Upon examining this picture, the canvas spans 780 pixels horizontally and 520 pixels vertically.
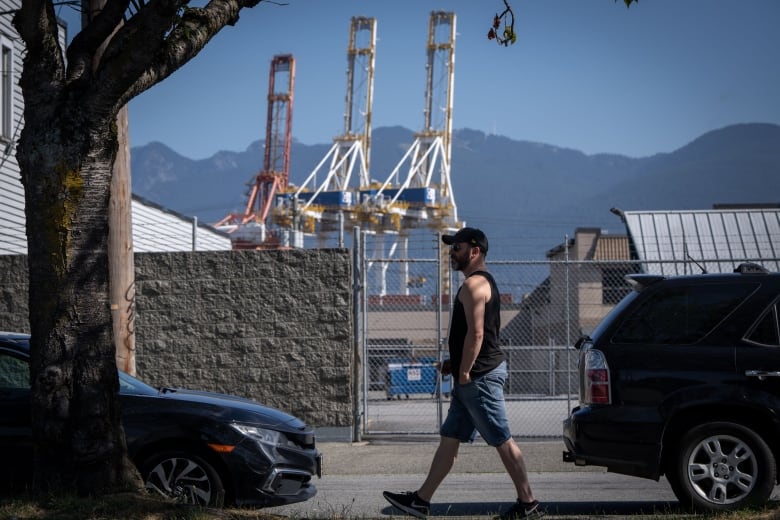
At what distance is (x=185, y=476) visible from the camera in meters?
7.38

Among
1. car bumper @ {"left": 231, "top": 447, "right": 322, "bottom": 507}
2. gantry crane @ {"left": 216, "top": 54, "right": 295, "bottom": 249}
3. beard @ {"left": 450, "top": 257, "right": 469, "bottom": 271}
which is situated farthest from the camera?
gantry crane @ {"left": 216, "top": 54, "right": 295, "bottom": 249}

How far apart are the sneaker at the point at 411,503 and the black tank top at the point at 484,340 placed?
862 mm

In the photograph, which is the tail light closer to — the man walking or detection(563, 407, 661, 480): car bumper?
detection(563, 407, 661, 480): car bumper

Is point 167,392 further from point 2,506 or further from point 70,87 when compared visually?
point 70,87

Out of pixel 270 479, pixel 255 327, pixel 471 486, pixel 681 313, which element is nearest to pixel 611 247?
pixel 255 327

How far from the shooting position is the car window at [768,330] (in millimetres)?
7418

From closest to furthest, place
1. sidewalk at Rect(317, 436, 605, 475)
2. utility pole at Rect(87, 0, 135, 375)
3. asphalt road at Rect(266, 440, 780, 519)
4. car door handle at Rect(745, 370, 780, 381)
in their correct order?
car door handle at Rect(745, 370, 780, 381)
asphalt road at Rect(266, 440, 780, 519)
utility pole at Rect(87, 0, 135, 375)
sidewalk at Rect(317, 436, 605, 475)

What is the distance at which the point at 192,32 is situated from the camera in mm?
6578

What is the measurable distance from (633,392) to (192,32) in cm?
390

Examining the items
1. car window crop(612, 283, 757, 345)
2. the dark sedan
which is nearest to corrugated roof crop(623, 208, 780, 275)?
car window crop(612, 283, 757, 345)

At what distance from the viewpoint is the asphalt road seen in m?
8.10

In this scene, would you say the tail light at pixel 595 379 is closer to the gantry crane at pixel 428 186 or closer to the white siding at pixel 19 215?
the white siding at pixel 19 215

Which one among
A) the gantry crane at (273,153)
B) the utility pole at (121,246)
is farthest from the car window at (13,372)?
the gantry crane at (273,153)

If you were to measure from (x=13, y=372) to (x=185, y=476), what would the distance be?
1.58 m
